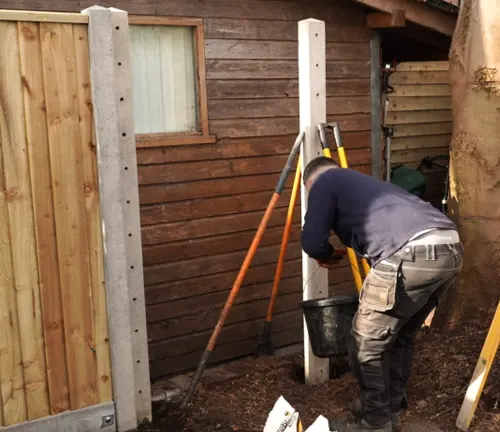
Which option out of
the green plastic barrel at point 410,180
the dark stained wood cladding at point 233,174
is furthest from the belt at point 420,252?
the green plastic barrel at point 410,180

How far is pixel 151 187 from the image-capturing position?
5.39 m

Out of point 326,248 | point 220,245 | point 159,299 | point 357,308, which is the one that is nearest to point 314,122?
point 326,248

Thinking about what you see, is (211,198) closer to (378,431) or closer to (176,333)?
(176,333)

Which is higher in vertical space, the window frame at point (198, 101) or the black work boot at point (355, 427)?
the window frame at point (198, 101)

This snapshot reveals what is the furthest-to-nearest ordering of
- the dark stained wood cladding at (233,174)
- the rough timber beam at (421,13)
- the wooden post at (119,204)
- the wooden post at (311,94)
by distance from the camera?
the rough timber beam at (421,13) → the dark stained wood cladding at (233,174) → the wooden post at (311,94) → the wooden post at (119,204)

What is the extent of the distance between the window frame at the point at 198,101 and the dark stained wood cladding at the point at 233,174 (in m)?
0.05

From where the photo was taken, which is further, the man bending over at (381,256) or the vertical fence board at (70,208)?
the man bending over at (381,256)

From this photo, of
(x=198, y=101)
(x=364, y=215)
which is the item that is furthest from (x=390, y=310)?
(x=198, y=101)

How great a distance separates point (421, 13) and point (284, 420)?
4.14 metres

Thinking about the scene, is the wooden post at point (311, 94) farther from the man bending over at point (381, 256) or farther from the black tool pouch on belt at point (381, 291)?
the black tool pouch on belt at point (381, 291)

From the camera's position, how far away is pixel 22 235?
11.8 ft

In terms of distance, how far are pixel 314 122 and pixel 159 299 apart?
2017 mm

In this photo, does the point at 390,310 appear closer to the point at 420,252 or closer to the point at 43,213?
the point at 420,252

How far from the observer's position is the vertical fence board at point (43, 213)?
11.4ft
